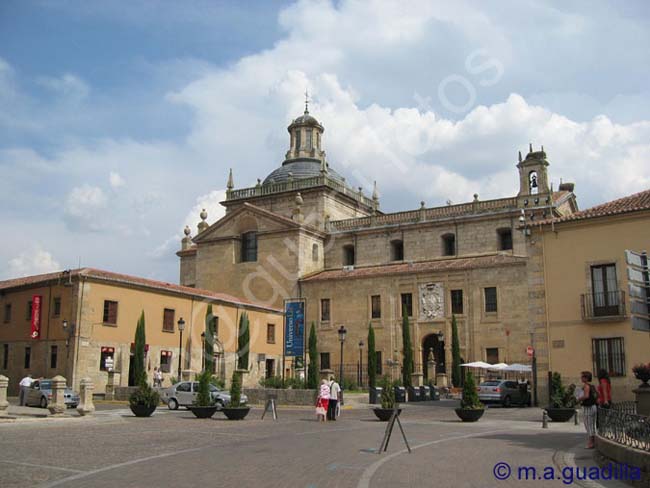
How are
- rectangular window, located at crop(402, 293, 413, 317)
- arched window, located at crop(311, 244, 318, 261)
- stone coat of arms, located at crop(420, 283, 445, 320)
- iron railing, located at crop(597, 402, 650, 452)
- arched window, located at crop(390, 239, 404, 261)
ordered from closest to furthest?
iron railing, located at crop(597, 402, 650, 452)
stone coat of arms, located at crop(420, 283, 445, 320)
rectangular window, located at crop(402, 293, 413, 317)
arched window, located at crop(390, 239, 404, 261)
arched window, located at crop(311, 244, 318, 261)

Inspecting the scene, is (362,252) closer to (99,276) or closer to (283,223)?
(283,223)

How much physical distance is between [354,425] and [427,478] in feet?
34.7

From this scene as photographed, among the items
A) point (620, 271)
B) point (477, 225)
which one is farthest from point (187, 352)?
point (620, 271)

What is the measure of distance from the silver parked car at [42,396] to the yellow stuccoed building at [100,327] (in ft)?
11.6

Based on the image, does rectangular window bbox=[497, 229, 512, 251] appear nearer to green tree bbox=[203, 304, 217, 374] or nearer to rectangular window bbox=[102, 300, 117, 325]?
green tree bbox=[203, 304, 217, 374]

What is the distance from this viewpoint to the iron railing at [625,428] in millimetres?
9305

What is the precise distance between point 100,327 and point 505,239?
2683cm

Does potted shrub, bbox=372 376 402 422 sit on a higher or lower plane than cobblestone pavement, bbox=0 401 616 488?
higher

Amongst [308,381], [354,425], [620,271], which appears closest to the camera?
[354,425]

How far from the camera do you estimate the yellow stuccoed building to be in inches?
1371

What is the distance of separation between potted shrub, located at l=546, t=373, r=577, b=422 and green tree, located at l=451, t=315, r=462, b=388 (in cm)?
2008

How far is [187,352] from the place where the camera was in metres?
40.2

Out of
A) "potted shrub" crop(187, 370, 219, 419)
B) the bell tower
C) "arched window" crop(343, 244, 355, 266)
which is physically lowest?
"potted shrub" crop(187, 370, 219, 419)

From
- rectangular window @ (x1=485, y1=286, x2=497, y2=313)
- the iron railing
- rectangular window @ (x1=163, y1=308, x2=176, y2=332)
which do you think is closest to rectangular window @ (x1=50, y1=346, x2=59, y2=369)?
rectangular window @ (x1=163, y1=308, x2=176, y2=332)
